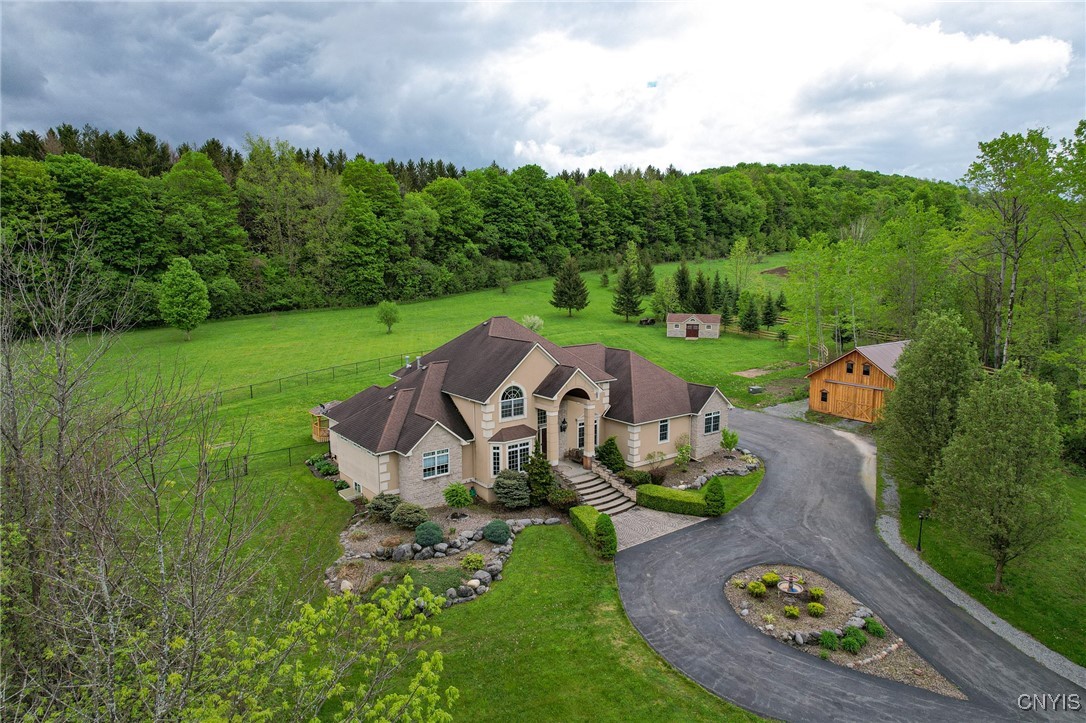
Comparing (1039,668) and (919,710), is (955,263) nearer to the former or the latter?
(1039,668)

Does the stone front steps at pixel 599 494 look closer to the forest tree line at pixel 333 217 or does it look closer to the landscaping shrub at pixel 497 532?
the landscaping shrub at pixel 497 532

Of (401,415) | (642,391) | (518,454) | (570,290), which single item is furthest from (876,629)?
(570,290)

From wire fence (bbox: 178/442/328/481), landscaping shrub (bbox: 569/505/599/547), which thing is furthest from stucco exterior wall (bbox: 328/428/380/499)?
landscaping shrub (bbox: 569/505/599/547)

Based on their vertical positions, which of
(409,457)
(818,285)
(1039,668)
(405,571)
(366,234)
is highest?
(366,234)

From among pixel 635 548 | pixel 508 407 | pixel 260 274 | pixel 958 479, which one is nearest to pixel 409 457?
pixel 508 407

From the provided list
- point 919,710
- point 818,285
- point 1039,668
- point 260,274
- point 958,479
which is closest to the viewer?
point 919,710

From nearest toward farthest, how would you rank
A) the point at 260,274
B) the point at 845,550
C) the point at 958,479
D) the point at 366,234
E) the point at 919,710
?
1. the point at 919,710
2. the point at 958,479
3. the point at 845,550
4. the point at 260,274
5. the point at 366,234

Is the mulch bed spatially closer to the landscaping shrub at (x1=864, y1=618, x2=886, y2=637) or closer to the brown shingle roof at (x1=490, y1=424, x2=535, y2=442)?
the brown shingle roof at (x1=490, y1=424, x2=535, y2=442)

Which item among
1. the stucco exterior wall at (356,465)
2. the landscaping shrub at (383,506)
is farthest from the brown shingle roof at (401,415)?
the landscaping shrub at (383,506)
